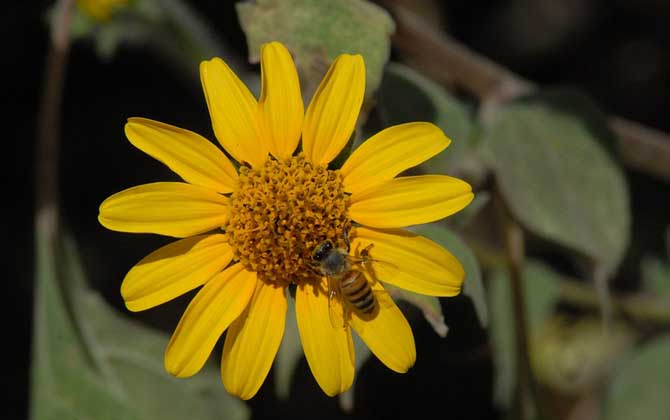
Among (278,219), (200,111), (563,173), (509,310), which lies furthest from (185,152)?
(200,111)

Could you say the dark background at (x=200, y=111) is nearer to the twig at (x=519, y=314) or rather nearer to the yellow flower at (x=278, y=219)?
the twig at (x=519, y=314)

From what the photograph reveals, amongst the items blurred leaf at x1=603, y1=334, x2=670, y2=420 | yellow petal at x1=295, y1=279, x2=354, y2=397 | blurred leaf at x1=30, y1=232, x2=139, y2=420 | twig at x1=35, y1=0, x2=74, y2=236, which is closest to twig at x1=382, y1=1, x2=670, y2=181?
blurred leaf at x1=603, y1=334, x2=670, y2=420

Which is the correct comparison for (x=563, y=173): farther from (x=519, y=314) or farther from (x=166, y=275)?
(x=166, y=275)

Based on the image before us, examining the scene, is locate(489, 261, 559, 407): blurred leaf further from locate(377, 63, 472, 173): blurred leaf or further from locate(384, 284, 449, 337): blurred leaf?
locate(384, 284, 449, 337): blurred leaf

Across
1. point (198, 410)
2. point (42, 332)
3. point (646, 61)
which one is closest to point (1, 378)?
point (42, 332)

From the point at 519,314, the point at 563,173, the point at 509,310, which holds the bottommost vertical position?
the point at 509,310
